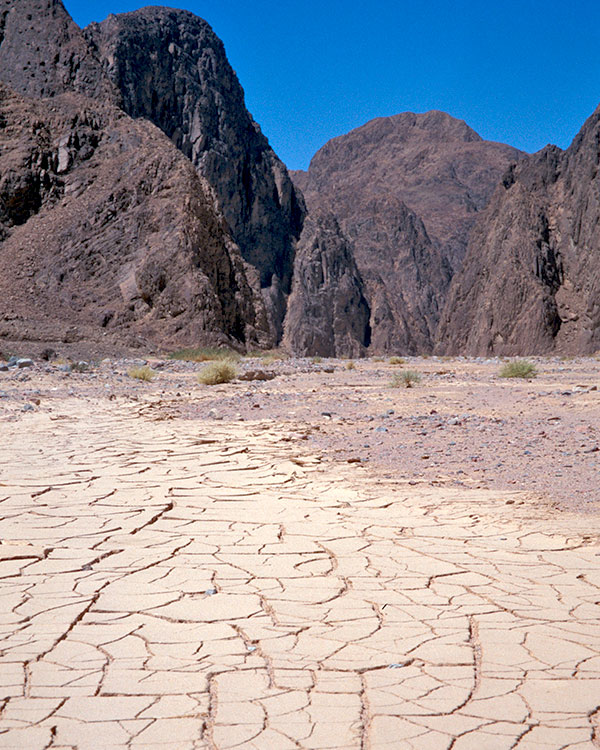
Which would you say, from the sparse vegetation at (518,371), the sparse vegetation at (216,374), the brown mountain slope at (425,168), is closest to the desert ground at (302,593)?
the sparse vegetation at (216,374)

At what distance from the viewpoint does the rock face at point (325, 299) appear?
7800 cm

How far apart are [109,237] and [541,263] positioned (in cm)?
4128

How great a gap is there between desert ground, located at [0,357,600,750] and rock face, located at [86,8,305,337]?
69.5m

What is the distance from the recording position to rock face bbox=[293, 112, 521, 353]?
92688 millimetres

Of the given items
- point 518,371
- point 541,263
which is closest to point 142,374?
point 518,371

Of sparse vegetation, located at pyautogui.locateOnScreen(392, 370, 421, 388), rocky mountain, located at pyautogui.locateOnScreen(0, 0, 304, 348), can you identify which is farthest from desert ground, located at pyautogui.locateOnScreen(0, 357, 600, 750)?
rocky mountain, located at pyautogui.locateOnScreen(0, 0, 304, 348)

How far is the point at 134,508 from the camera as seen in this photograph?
15.5ft

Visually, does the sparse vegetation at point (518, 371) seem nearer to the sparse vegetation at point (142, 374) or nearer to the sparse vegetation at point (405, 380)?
the sparse vegetation at point (405, 380)

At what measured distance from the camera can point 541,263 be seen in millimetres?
63562

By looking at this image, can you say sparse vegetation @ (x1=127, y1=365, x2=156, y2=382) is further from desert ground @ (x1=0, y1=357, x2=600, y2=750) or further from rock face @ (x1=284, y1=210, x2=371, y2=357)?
rock face @ (x1=284, y1=210, x2=371, y2=357)

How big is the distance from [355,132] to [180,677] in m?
153

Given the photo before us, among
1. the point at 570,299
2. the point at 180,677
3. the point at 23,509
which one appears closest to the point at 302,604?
the point at 180,677

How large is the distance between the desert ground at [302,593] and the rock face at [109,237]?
25885 millimetres

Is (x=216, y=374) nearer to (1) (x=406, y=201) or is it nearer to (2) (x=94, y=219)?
(2) (x=94, y=219)
